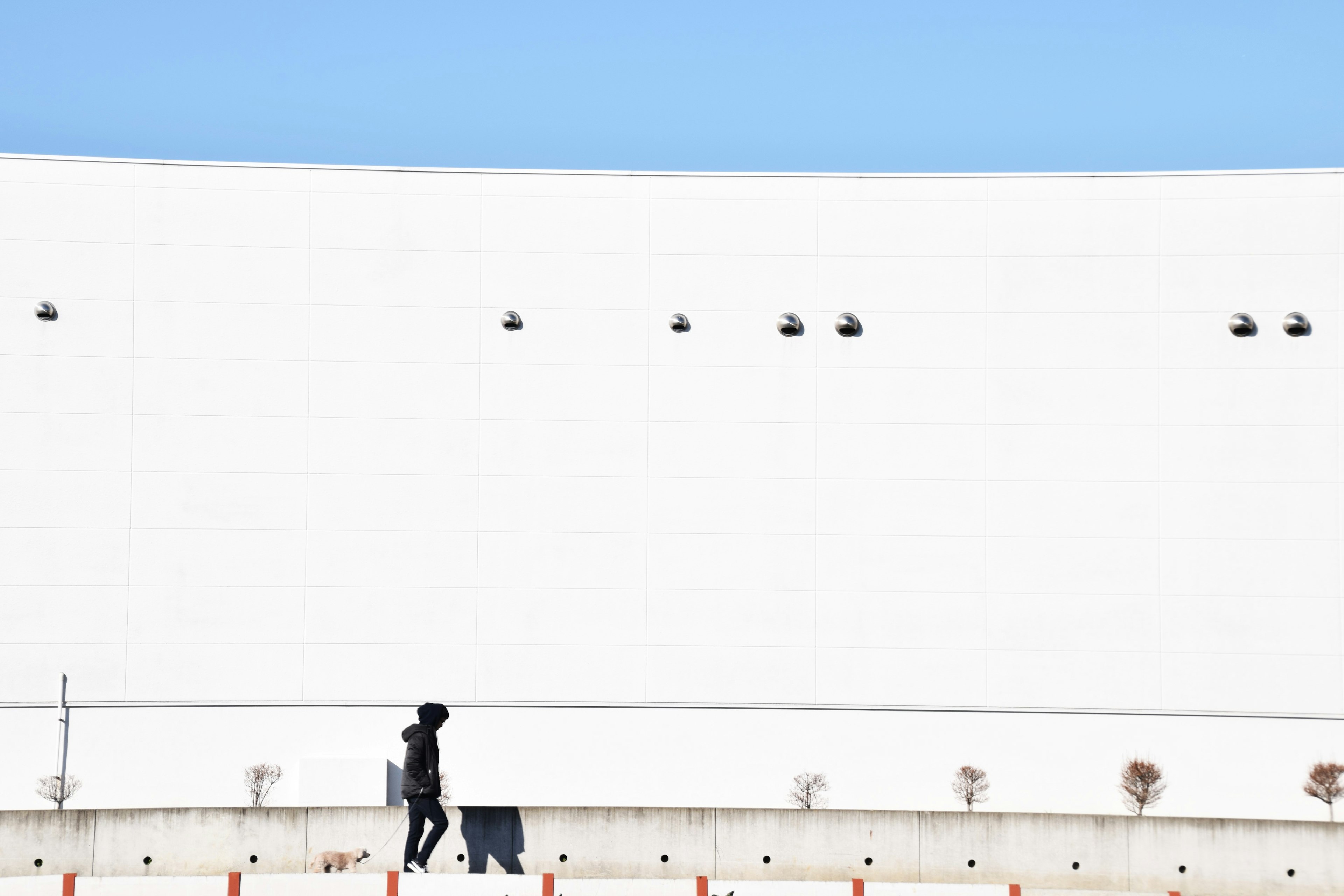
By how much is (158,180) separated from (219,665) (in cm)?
768

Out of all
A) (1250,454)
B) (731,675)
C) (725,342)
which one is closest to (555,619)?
(731,675)

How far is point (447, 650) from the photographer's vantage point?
1884 centimetres

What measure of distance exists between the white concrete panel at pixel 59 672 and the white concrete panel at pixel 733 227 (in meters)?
10.6

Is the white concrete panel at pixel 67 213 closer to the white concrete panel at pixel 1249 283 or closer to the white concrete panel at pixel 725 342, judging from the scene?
the white concrete panel at pixel 725 342

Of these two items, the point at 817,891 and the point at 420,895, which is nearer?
the point at 420,895

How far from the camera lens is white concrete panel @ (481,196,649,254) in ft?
63.0

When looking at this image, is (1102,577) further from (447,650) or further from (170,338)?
(170,338)

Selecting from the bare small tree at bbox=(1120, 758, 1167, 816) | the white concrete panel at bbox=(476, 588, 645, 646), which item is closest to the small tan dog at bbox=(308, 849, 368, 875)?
the white concrete panel at bbox=(476, 588, 645, 646)

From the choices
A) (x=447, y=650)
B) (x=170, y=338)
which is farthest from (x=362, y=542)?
(x=170, y=338)

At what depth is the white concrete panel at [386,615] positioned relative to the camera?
18.8m

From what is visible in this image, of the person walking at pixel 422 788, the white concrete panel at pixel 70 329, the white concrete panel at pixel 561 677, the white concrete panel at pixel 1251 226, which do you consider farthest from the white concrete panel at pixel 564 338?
the white concrete panel at pixel 1251 226

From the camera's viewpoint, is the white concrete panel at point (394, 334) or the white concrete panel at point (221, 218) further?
the white concrete panel at point (394, 334)

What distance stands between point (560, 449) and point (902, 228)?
6.51 m

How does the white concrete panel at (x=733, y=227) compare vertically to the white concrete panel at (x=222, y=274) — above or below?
above
